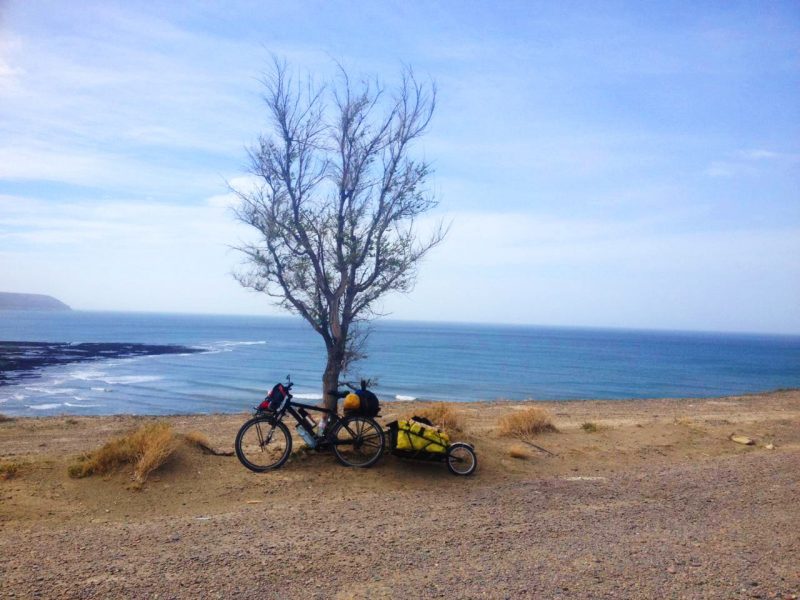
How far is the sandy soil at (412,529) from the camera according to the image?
5035mm

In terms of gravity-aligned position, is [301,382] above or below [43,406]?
above

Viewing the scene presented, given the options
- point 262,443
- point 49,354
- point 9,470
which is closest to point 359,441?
point 262,443

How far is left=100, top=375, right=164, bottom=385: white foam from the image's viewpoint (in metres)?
44.0

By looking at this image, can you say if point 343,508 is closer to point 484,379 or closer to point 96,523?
point 96,523

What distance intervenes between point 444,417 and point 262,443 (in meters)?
3.61

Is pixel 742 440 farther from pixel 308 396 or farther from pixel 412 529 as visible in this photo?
pixel 308 396

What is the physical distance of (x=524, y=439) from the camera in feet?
39.2

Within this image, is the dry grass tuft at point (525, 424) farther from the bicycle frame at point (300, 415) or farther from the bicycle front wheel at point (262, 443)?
the bicycle front wheel at point (262, 443)

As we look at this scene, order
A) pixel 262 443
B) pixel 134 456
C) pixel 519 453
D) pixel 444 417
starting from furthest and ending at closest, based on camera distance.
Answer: pixel 444 417 → pixel 519 453 → pixel 262 443 → pixel 134 456

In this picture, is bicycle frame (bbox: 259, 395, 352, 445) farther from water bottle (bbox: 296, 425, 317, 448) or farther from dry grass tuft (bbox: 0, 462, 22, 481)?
dry grass tuft (bbox: 0, 462, 22, 481)

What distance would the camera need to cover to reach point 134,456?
8.17 meters

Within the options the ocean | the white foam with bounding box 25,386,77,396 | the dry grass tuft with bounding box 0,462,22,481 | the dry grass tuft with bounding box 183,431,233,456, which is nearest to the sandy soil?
the dry grass tuft with bounding box 0,462,22,481

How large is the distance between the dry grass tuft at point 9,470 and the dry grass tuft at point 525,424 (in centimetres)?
806

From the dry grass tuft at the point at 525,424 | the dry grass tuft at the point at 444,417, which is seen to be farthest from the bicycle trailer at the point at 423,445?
the dry grass tuft at the point at 525,424
